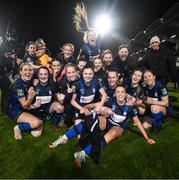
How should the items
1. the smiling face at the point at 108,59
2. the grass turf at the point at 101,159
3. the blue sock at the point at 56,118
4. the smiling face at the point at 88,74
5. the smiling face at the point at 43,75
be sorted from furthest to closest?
the smiling face at the point at 108,59 → the blue sock at the point at 56,118 → the smiling face at the point at 43,75 → the smiling face at the point at 88,74 → the grass turf at the point at 101,159

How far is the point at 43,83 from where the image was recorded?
528 centimetres

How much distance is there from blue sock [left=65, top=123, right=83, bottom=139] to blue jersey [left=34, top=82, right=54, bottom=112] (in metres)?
1.19

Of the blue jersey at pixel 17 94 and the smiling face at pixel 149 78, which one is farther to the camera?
the smiling face at pixel 149 78

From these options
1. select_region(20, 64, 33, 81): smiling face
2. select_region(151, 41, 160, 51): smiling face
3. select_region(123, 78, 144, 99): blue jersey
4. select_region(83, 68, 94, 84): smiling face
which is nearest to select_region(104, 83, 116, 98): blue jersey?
select_region(123, 78, 144, 99): blue jersey

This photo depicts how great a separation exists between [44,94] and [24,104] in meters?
0.53

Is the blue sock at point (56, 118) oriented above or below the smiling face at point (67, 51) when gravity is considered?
below

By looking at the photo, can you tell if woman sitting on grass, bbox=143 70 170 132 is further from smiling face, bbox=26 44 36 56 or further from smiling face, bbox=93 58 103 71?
smiling face, bbox=26 44 36 56

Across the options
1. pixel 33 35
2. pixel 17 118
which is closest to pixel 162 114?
pixel 17 118

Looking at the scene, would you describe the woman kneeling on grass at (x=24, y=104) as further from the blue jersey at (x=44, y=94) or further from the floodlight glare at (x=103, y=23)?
the floodlight glare at (x=103, y=23)

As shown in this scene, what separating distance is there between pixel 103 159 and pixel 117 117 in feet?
3.21

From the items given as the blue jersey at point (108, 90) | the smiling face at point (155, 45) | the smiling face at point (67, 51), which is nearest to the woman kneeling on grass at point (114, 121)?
the blue jersey at point (108, 90)

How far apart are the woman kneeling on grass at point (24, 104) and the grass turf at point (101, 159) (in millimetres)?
215

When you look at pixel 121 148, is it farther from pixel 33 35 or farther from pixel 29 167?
pixel 33 35

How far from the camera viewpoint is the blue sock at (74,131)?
4.46 meters
